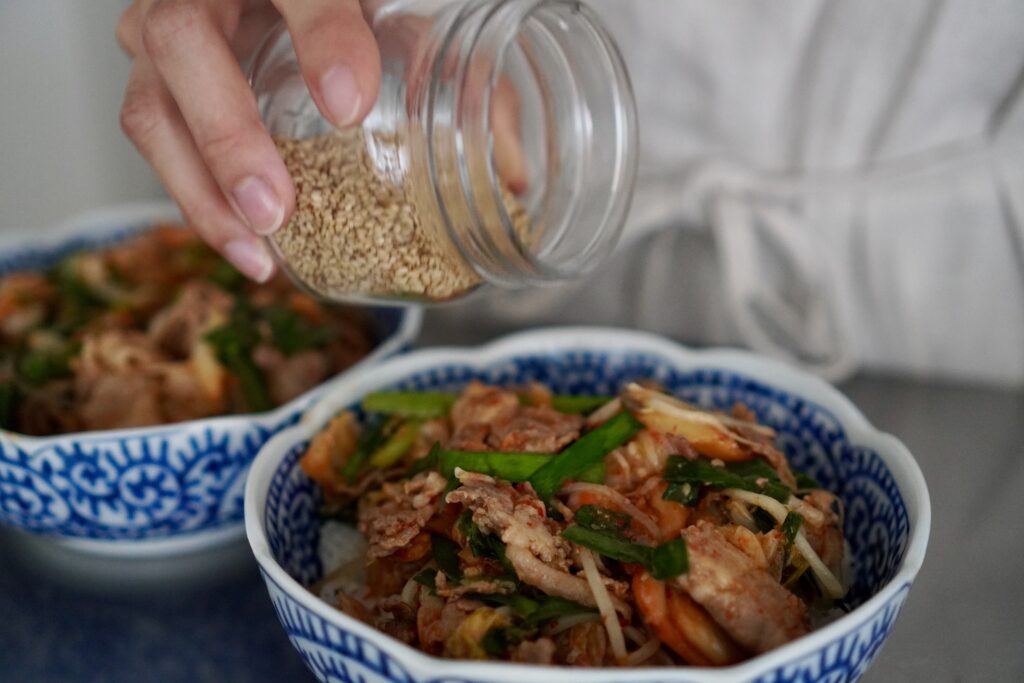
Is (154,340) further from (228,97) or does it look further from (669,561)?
(669,561)

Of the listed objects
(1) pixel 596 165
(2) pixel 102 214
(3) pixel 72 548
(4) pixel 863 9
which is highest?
(4) pixel 863 9

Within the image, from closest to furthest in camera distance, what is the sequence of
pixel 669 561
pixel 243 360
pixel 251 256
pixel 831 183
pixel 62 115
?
pixel 669 561 < pixel 251 256 < pixel 243 360 < pixel 831 183 < pixel 62 115

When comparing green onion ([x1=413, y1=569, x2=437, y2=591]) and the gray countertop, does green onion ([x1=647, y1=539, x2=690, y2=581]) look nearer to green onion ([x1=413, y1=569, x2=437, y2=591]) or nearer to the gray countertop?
green onion ([x1=413, y1=569, x2=437, y2=591])

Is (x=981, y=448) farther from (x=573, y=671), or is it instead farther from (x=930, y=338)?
(x=573, y=671)

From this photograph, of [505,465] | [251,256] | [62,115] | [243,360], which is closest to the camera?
[505,465]

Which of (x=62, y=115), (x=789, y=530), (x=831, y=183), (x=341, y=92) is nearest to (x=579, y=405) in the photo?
(x=789, y=530)

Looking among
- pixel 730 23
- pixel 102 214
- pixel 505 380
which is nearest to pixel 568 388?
pixel 505 380
